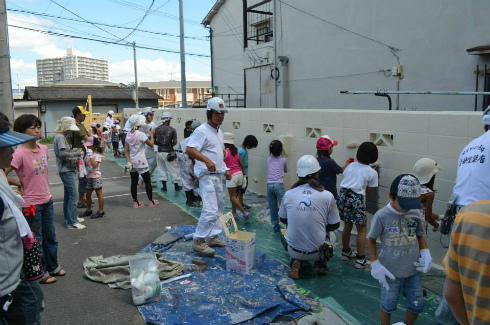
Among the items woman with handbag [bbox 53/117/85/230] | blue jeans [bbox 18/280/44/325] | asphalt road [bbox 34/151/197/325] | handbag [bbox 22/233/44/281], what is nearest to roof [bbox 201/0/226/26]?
asphalt road [bbox 34/151/197/325]

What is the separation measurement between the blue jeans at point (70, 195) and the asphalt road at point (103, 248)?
22 centimetres

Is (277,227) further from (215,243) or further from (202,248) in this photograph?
(202,248)

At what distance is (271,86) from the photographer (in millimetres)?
17969

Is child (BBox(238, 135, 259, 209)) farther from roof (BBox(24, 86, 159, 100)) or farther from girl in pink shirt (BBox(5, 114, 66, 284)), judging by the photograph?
roof (BBox(24, 86, 159, 100))

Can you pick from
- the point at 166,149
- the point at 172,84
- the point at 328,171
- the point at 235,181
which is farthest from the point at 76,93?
the point at 172,84

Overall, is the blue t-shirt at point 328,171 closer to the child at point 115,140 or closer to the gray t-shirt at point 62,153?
the gray t-shirt at point 62,153

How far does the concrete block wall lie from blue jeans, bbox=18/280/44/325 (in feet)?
14.8

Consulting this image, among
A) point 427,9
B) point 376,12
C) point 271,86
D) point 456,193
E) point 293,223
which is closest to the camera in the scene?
point 456,193

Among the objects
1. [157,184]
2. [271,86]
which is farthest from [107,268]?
[271,86]

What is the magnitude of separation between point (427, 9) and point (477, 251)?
11.0m

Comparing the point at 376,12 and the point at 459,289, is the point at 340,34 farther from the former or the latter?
the point at 459,289

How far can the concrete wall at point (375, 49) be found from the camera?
9.97m

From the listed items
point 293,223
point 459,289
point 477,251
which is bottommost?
point 293,223

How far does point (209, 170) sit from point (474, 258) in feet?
13.0
